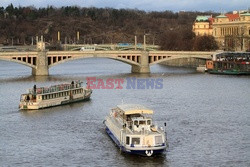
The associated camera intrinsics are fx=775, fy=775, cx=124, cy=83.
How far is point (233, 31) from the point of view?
124938 millimetres

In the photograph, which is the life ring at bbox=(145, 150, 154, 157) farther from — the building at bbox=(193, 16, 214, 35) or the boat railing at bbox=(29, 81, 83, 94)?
the building at bbox=(193, 16, 214, 35)

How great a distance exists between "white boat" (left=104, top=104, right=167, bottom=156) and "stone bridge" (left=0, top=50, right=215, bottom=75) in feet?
146

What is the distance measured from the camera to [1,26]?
609ft

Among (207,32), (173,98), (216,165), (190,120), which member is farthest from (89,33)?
(216,165)

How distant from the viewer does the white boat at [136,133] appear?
36469 millimetres

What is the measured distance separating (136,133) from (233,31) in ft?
295

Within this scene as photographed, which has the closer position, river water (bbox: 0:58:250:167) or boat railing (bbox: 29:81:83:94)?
river water (bbox: 0:58:250:167)

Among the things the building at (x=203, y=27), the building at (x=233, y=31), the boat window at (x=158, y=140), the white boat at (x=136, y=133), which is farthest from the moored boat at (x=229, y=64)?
the boat window at (x=158, y=140)

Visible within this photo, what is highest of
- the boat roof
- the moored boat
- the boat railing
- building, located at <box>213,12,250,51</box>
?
building, located at <box>213,12,250,51</box>

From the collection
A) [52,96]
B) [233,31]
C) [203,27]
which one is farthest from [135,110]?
[203,27]

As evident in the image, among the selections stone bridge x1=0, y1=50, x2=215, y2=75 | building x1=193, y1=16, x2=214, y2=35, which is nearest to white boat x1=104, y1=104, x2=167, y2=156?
stone bridge x1=0, y1=50, x2=215, y2=75

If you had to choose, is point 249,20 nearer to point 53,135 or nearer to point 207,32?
point 207,32

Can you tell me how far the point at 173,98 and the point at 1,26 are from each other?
131 meters

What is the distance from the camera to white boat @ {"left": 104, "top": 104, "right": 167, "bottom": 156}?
36.5m
